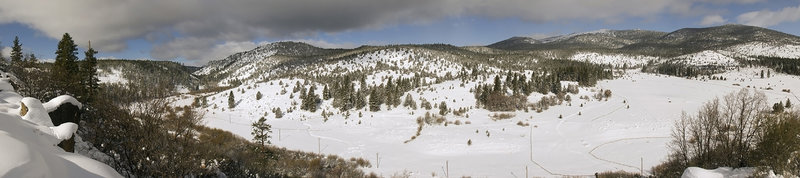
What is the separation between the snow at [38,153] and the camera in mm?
5301

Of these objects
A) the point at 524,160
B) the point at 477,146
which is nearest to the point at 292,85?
the point at 477,146

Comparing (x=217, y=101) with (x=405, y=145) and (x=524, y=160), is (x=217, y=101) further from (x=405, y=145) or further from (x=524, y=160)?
(x=524, y=160)

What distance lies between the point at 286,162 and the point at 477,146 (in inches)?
743

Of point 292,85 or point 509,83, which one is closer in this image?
point 509,83

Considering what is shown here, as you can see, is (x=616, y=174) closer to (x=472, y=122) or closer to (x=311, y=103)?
(x=472, y=122)

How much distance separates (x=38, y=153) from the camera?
5.88m

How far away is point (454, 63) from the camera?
4806 inches

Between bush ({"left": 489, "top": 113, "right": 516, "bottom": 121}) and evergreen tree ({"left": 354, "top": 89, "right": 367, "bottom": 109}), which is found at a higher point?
evergreen tree ({"left": 354, "top": 89, "right": 367, "bottom": 109})

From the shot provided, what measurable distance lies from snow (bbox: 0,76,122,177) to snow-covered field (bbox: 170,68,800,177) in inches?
689

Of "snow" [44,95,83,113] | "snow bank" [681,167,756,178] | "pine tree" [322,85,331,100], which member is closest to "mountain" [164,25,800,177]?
"pine tree" [322,85,331,100]

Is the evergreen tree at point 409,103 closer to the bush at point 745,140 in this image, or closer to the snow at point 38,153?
the bush at point 745,140

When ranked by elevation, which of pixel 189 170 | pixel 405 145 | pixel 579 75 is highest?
pixel 579 75

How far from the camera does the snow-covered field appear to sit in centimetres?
2752

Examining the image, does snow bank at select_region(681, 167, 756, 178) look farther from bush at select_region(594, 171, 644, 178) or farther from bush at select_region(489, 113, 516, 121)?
bush at select_region(489, 113, 516, 121)
